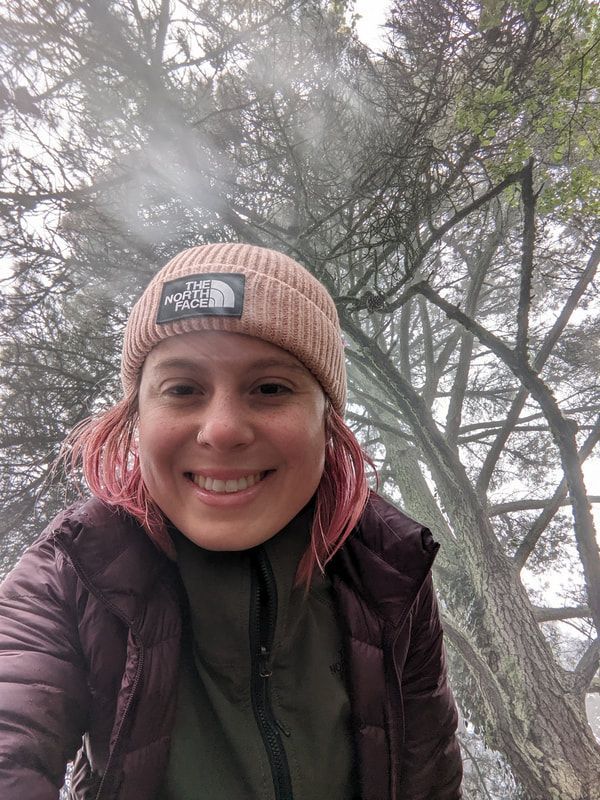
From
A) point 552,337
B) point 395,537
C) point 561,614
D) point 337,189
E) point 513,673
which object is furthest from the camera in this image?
point 561,614

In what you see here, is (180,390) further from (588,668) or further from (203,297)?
(588,668)

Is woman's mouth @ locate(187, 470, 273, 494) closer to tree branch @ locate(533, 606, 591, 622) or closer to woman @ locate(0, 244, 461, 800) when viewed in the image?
woman @ locate(0, 244, 461, 800)

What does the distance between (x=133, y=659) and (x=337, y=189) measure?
3688 millimetres

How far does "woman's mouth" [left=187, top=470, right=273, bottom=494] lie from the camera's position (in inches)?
40.1

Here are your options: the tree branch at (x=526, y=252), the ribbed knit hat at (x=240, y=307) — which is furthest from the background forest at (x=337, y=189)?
the ribbed knit hat at (x=240, y=307)

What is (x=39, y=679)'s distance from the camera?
0.86 metres

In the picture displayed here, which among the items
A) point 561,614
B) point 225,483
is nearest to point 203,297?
point 225,483

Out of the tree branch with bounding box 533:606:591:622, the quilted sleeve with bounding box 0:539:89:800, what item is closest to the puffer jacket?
the quilted sleeve with bounding box 0:539:89:800

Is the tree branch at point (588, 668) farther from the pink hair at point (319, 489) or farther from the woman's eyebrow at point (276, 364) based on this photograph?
the woman's eyebrow at point (276, 364)

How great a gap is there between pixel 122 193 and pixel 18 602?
135 inches

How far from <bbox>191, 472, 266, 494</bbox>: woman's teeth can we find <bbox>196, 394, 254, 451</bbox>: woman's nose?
10 centimetres

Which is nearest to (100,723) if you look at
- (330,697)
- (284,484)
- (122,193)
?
(330,697)

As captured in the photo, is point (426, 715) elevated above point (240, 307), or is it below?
below

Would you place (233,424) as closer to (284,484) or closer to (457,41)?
(284,484)
